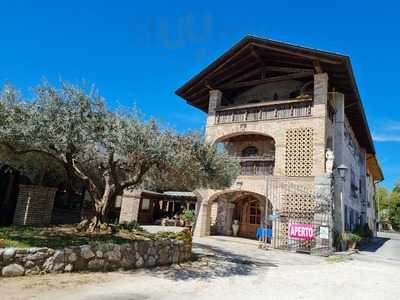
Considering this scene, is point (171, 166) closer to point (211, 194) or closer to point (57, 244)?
point (57, 244)

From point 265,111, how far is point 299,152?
308 centimetres

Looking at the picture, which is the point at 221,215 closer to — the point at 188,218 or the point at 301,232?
the point at 188,218

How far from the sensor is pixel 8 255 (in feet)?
18.9

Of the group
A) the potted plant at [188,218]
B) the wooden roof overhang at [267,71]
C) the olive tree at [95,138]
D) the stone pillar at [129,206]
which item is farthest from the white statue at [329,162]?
the stone pillar at [129,206]

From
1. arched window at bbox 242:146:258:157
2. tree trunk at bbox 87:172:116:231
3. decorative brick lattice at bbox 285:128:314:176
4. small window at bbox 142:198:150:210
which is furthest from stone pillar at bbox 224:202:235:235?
tree trunk at bbox 87:172:116:231

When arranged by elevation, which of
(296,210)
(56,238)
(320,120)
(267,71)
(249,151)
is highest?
(267,71)

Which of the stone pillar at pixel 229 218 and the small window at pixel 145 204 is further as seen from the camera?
the small window at pixel 145 204

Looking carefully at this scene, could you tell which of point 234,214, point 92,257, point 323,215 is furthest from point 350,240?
point 92,257

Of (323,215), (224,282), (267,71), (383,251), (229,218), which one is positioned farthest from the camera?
(229,218)

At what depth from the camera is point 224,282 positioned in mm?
7129

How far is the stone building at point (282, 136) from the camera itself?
1462 cm

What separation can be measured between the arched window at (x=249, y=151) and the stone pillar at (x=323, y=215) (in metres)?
5.09

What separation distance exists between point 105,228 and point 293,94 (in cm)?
1351

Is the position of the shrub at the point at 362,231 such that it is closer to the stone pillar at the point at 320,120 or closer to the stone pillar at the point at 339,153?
the stone pillar at the point at 339,153
